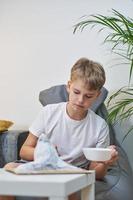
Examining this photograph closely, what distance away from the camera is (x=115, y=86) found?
2.40 m

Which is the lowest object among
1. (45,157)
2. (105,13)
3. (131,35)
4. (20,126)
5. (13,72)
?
(20,126)

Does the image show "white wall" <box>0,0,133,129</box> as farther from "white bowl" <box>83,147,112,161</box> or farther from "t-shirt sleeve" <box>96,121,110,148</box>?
"white bowl" <box>83,147,112,161</box>

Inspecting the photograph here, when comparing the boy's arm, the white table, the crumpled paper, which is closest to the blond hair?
the boy's arm

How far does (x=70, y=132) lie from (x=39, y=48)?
941 mm

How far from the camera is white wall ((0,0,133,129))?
2.44 metres

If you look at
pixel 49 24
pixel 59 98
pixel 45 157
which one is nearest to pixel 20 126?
pixel 59 98

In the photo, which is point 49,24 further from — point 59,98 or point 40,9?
point 59,98

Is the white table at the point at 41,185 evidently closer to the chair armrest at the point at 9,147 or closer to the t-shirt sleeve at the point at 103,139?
the t-shirt sleeve at the point at 103,139

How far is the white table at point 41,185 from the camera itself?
101 centimetres

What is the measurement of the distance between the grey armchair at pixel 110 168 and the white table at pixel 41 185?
553 mm

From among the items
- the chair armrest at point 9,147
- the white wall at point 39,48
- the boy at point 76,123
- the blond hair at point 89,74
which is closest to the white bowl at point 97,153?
the boy at point 76,123

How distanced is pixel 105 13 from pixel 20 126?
0.93m

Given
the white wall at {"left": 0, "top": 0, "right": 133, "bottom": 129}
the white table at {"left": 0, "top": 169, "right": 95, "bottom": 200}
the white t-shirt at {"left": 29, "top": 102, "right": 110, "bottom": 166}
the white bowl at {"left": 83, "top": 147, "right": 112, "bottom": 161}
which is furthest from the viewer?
the white wall at {"left": 0, "top": 0, "right": 133, "bottom": 129}

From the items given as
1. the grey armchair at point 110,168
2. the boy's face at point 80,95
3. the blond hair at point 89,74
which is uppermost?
the blond hair at point 89,74
